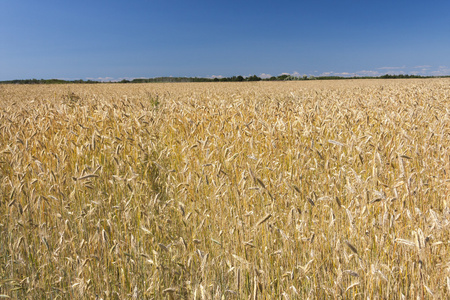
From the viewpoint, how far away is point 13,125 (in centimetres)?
513

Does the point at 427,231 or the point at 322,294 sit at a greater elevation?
the point at 427,231

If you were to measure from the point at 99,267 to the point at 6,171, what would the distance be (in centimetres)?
244

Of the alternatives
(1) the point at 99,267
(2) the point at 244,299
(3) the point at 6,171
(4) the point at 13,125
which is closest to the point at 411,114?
(2) the point at 244,299

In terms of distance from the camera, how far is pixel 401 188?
8.77ft

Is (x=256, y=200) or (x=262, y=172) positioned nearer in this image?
(x=256, y=200)

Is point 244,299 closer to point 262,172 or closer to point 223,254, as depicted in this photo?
point 223,254

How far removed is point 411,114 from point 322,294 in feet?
11.4

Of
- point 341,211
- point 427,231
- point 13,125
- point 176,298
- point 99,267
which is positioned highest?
point 13,125

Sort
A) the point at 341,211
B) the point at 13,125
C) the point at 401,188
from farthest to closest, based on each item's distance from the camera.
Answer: the point at 13,125 < the point at 401,188 < the point at 341,211

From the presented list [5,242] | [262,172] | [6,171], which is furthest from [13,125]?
[262,172]

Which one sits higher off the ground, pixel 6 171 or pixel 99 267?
pixel 6 171

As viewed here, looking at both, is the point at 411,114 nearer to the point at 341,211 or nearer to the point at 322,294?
the point at 341,211

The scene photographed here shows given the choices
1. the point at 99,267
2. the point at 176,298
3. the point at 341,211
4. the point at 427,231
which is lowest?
the point at 176,298

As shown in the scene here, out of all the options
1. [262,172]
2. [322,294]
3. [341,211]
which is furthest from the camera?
[262,172]
